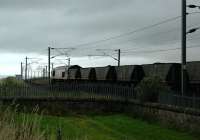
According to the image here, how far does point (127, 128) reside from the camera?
2838 cm

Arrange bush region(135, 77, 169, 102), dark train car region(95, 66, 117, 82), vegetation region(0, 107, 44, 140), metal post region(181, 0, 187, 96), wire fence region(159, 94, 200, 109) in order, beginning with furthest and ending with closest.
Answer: dark train car region(95, 66, 117, 82) < bush region(135, 77, 169, 102) < metal post region(181, 0, 187, 96) < wire fence region(159, 94, 200, 109) < vegetation region(0, 107, 44, 140)

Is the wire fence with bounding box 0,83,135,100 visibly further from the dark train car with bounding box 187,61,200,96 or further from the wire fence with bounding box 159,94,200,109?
the wire fence with bounding box 159,94,200,109

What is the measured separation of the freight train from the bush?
1.72 meters

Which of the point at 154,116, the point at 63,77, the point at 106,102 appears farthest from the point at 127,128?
the point at 63,77

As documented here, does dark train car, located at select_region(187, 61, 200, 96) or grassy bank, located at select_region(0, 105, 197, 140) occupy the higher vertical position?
dark train car, located at select_region(187, 61, 200, 96)

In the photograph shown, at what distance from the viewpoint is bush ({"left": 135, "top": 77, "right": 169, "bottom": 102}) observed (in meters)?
33.7

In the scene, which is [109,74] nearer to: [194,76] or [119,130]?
[194,76]

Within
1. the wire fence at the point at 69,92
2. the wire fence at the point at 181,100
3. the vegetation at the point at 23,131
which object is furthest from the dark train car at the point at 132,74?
the vegetation at the point at 23,131

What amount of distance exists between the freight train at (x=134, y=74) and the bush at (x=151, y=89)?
172cm

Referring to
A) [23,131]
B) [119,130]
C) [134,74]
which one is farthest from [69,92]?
[23,131]

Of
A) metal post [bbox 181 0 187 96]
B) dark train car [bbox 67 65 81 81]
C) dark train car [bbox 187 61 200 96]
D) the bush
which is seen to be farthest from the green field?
dark train car [bbox 67 65 81 81]

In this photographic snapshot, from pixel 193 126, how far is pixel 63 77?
5158cm

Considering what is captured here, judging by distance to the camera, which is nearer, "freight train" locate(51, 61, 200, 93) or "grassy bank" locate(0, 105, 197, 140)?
"grassy bank" locate(0, 105, 197, 140)

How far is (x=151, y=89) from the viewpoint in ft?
110
